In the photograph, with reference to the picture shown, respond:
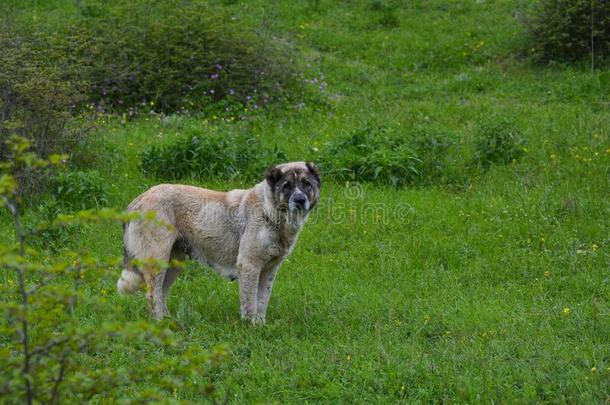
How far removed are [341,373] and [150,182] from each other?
19.4 feet

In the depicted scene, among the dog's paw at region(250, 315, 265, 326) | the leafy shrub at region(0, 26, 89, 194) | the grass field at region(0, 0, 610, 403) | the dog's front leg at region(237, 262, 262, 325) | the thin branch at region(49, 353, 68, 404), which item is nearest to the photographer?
the thin branch at region(49, 353, 68, 404)

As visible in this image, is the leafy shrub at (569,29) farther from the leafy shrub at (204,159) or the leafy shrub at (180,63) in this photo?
the leafy shrub at (204,159)

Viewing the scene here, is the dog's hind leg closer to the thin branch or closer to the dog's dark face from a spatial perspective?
the dog's dark face

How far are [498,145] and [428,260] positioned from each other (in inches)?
138

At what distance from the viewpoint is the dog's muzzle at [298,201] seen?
7.59 metres

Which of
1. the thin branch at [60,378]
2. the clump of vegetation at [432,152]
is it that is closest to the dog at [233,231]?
the thin branch at [60,378]

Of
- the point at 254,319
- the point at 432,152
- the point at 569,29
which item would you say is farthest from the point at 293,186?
the point at 569,29

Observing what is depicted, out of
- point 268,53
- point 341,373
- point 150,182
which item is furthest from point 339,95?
point 341,373

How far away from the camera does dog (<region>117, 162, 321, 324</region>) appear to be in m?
7.80

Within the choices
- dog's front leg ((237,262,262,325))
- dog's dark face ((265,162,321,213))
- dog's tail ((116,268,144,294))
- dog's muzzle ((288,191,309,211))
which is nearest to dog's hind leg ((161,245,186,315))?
dog's tail ((116,268,144,294))

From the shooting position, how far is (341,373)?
21.6 ft

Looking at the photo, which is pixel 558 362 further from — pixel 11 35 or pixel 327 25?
pixel 327 25

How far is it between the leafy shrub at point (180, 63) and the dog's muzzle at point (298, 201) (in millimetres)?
7506

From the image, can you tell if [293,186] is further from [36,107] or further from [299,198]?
[36,107]
